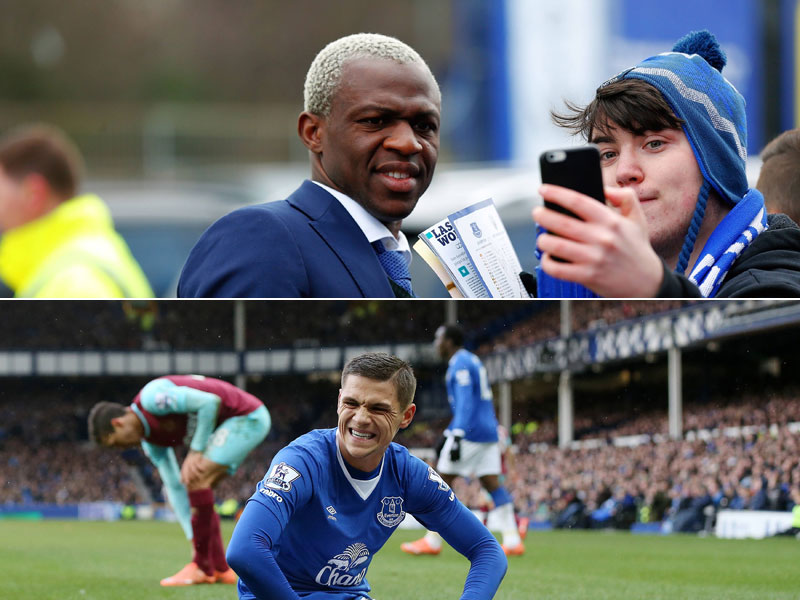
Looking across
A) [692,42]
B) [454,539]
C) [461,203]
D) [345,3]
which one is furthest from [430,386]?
[345,3]

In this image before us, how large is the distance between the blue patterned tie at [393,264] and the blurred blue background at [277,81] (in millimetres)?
1171

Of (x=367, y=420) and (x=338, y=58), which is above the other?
(x=338, y=58)

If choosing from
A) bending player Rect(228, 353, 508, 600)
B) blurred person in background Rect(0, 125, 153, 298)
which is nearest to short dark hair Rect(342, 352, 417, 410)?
bending player Rect(228, 353, 508, 600)

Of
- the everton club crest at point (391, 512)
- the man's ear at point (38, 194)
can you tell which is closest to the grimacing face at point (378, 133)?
the everton club crest at point (391, 512)

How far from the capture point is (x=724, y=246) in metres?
2.46

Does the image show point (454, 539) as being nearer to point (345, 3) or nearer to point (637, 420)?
point (637, 420)

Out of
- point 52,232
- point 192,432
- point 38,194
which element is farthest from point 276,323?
point 38,194

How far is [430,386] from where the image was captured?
8.39ft

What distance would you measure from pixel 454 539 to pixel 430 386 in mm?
328

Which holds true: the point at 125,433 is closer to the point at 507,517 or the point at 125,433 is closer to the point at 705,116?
the point at 507,517

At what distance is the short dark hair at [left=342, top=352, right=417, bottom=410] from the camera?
8.23ft

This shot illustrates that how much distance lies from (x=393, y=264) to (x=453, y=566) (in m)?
0.67

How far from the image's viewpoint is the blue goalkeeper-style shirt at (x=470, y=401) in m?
2.54

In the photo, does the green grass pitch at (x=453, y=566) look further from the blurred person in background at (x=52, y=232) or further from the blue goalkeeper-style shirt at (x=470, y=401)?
the blurred person in background at (x=52, y=232)
